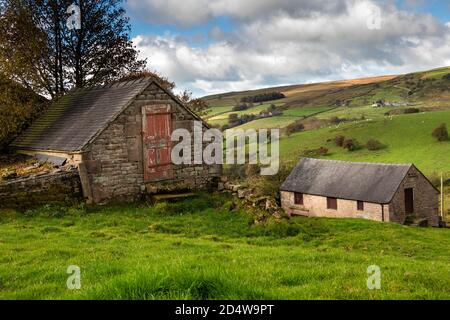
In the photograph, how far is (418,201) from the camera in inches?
1889

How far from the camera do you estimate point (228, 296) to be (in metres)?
6.02

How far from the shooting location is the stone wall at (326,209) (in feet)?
149

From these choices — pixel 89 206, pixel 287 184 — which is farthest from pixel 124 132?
pixel 287 184

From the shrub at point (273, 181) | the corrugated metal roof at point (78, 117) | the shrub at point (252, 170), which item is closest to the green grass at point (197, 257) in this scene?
the corrugated metal roof at point (78, 117)

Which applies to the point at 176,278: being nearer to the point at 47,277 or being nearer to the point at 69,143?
the point at 47,277

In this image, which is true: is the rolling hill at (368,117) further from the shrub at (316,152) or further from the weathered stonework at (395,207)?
the weathered stonework at (395,207)

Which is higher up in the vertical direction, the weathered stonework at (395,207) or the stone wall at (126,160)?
the stone wall at (126,160)

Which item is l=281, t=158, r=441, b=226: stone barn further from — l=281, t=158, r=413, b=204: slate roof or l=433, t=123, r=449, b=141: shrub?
l=433, t=123, r=449, b=141: shrub

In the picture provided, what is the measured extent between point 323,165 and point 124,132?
120 feet

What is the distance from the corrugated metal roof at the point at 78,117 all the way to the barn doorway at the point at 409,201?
110 feet

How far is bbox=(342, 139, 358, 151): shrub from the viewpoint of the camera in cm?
8275
